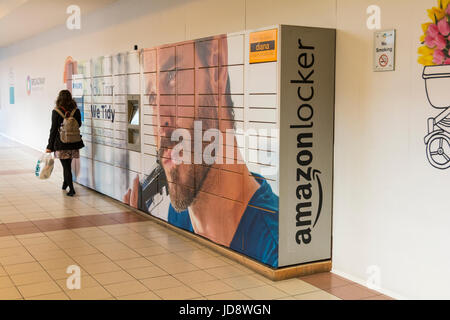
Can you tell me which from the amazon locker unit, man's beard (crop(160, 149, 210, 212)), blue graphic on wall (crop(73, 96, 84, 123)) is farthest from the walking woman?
man's beard (crop(160, 149, 210, 212))

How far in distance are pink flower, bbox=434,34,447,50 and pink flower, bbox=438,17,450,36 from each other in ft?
0.10

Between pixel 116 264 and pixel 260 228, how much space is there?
1.36 metres

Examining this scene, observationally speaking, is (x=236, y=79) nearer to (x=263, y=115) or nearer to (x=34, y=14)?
(x=263, y=115)

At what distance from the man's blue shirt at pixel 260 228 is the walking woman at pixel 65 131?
395 cm

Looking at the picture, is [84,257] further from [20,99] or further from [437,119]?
[20,99]

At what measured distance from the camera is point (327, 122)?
455 centimetres

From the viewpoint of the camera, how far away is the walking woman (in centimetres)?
791

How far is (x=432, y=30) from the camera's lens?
3.66m

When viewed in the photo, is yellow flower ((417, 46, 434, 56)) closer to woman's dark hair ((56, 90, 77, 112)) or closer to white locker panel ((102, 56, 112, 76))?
white locker panel ((102, 56, 112, 76))

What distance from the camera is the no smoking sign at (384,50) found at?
398 centimetres

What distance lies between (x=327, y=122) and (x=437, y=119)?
105 centimetres
